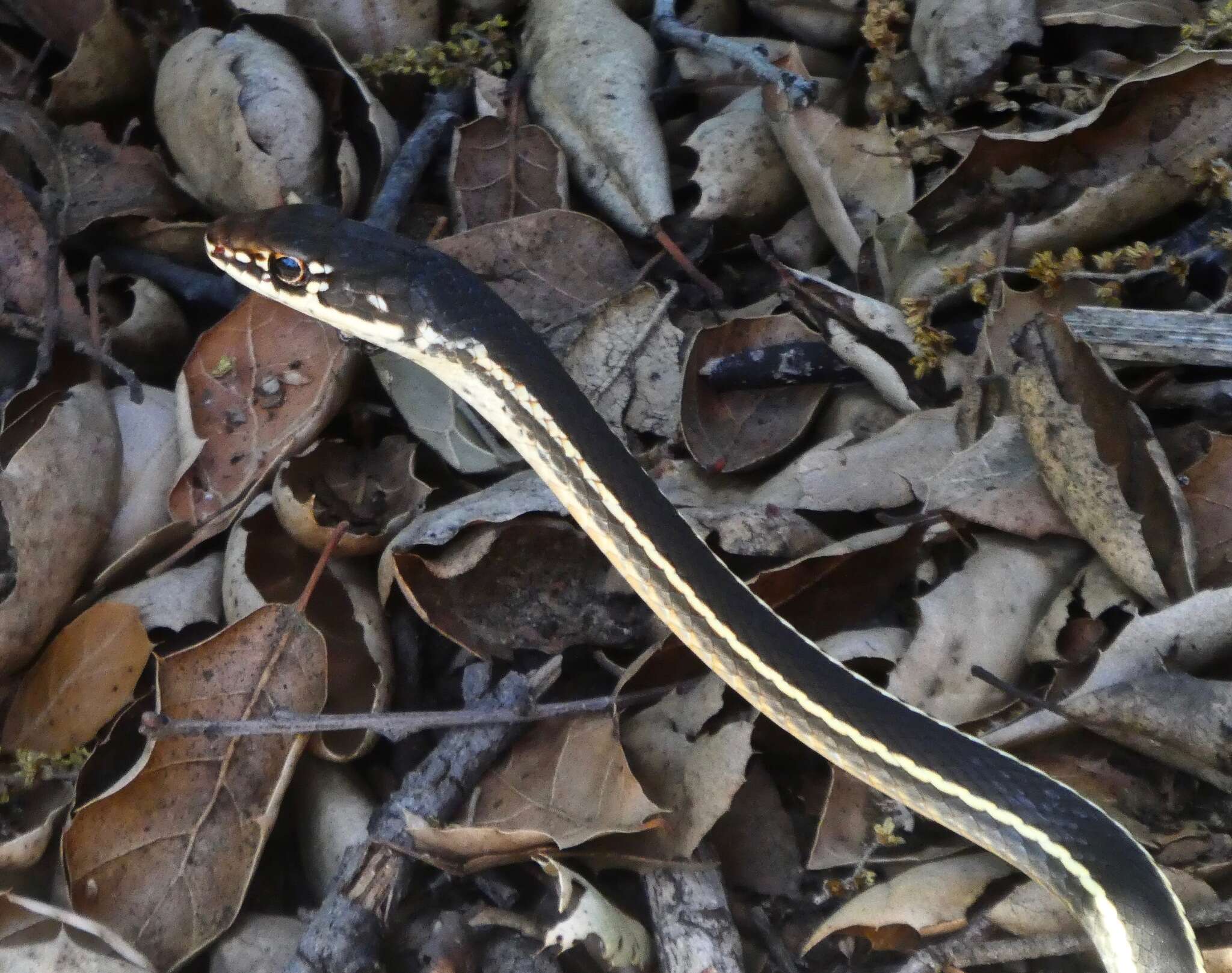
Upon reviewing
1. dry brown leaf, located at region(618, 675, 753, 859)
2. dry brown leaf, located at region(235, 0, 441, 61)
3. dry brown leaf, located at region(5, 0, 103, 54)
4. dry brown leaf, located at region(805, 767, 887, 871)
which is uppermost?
dry brown leaf, located at region(5, 0, 103, 54)

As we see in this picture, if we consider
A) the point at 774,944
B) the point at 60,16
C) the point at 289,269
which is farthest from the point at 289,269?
the point at 774,944

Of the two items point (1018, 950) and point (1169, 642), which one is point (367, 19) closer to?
point (1169, 642)

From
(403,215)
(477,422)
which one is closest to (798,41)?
(403,215)

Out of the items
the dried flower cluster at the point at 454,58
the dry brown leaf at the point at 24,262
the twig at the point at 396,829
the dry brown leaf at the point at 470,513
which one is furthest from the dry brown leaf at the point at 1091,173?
the dry brown leaf at the point at 24,262

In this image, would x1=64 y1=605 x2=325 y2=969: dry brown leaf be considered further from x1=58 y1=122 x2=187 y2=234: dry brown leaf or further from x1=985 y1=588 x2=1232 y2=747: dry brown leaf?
x1=985 y1=588 x2=1232 y2=747: dry brown leaf

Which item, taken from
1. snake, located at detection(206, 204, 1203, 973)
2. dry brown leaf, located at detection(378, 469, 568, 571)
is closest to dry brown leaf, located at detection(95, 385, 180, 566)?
snake, located at detection(206, 204, 1203, 973)

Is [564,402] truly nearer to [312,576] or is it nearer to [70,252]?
[312,576]

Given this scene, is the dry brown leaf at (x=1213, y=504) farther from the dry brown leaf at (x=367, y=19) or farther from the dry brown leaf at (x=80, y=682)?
the dry brown leaf at (x=367, y=19)
